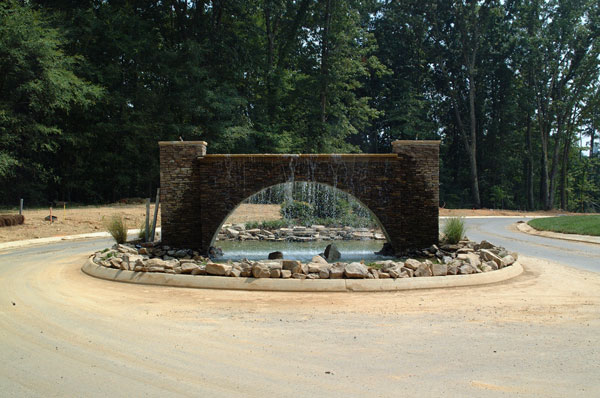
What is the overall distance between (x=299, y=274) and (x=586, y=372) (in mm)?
5342

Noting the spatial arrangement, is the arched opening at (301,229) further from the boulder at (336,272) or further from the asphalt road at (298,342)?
the asphalt road at (298,342)

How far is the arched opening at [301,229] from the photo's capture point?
56.3 ft

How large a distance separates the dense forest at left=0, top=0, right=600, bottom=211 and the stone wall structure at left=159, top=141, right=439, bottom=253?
15949mm

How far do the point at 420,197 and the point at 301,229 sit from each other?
32.0ft

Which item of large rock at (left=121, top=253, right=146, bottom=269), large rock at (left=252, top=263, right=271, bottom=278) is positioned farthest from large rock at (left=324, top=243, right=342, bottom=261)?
large rock at (left=121, top=253, right=146, bottom=269)

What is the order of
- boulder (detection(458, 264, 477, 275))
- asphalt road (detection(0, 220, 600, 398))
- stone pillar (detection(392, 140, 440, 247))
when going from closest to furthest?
asphalt road (detection(0, 220, 600, 398))
boulder (detection(458, 264, 477, 275))
stone pillar (detection(392, 140, 440, 247))

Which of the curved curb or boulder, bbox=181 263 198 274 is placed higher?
boulder, bbox=181 263 198 274

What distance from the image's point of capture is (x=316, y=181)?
13594mm

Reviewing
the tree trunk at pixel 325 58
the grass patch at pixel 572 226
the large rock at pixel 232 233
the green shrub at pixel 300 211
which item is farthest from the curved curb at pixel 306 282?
the tree trunk at pixel 325 58

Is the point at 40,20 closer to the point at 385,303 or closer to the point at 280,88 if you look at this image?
the point at 280,88

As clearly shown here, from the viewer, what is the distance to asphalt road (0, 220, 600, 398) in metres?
4.50

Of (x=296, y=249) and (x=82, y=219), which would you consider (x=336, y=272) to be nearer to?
(x=296, y=249)

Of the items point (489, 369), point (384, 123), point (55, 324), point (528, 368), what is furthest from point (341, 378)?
point (384, 123)

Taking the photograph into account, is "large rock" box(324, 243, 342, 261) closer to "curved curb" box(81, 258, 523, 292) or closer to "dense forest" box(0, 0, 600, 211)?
"curved curb" box(81, 258, 523, 292)
